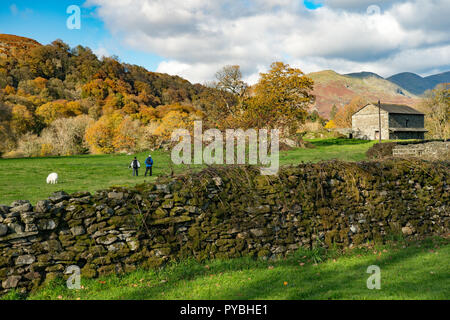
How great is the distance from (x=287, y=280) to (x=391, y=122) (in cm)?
6337

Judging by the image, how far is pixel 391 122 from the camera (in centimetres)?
6097

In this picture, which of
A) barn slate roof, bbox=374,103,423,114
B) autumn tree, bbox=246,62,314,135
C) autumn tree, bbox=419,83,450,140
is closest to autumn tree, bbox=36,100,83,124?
autumn tree, bbox=246,62,314,135

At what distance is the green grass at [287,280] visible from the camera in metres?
5.57

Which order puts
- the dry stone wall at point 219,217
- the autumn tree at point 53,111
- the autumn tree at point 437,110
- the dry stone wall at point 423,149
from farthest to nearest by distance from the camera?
the autumn tree at point 437,110, the autumn tree at point 53,111, the dry stone wall at point 423,149, the dry stone wall at point 219,217

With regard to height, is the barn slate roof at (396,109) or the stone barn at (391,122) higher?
the barn slate roof at (396,109)

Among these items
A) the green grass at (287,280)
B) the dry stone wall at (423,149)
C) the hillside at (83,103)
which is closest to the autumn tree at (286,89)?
the hillside at (83,103)

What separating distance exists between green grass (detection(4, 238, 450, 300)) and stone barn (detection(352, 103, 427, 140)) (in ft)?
180

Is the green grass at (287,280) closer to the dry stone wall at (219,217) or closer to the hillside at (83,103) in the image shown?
the dry stone wall at (219,217)

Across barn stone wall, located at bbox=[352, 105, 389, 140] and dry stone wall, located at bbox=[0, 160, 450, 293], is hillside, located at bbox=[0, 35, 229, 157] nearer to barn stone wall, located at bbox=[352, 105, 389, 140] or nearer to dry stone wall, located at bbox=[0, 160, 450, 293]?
dry stone wall, located at bbox=[0, 160, 450, 293]

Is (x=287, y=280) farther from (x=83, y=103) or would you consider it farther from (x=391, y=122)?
(x=83, y=103)

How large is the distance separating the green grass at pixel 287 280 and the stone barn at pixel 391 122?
54972 millimetres

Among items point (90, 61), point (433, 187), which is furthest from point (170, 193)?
point (90, 61)

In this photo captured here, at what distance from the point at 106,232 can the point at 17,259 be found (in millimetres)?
1587

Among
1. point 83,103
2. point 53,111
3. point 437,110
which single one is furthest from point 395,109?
→ point 53,111
